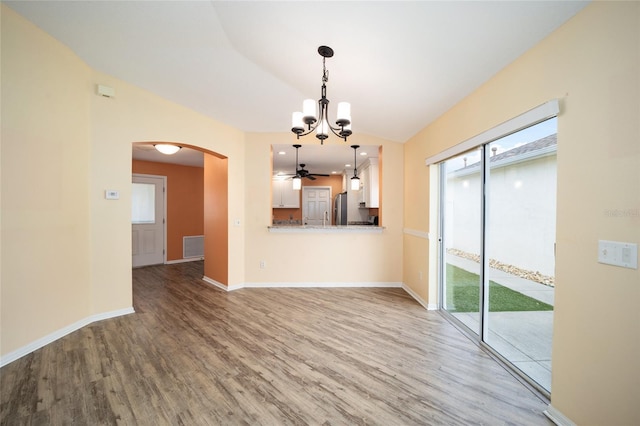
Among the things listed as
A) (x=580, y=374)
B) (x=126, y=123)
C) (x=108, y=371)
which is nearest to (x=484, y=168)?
(x=580, y=374)

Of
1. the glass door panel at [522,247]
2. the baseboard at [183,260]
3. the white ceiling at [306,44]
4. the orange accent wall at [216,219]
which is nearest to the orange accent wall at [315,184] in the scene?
the baseboard at [183,260]

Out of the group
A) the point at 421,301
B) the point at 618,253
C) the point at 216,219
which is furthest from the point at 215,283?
the point at 618,253

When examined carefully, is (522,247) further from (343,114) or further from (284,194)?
(284,194)

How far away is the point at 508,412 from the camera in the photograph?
5.40 ft

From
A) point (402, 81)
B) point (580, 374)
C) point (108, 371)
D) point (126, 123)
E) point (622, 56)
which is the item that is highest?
point (402, 81)

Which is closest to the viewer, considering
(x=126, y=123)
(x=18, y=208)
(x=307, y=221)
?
(x=18, y=208)

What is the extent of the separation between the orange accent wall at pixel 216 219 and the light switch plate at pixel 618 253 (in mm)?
4214

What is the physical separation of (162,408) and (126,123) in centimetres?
315

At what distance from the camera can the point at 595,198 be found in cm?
139

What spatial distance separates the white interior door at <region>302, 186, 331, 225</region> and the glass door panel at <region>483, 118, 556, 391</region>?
21.0ft

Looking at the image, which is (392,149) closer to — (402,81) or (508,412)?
(402,81)

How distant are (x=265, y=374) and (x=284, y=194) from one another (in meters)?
6.39

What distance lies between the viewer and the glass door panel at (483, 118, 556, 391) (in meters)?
1.89

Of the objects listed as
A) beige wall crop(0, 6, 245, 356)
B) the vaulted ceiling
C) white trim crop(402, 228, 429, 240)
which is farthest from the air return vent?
white trim crop(402, 228, 429, 240)
